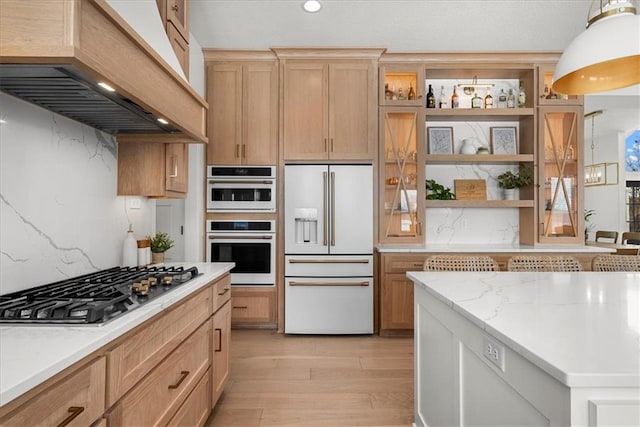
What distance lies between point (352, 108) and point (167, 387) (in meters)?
3.09

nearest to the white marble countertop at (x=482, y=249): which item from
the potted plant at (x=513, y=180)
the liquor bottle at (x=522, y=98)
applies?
the potted plant at (x=513, y=180)

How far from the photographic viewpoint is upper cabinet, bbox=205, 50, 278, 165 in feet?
12.4

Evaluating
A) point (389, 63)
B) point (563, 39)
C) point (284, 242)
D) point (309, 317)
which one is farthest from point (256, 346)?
point (563, 39)

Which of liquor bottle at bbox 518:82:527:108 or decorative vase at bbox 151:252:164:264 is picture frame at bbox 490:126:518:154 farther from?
decorative vase at bbox 151:252:164:264

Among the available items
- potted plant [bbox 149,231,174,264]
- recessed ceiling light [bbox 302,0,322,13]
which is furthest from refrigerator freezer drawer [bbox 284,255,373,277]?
recessed ceiling light [bbox 302,0,322,13]

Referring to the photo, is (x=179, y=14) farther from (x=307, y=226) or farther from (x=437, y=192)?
(x=437, y=192)

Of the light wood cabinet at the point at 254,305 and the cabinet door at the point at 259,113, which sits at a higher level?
the cabinet door at the point at 259,113

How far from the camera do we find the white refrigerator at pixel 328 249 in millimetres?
3588

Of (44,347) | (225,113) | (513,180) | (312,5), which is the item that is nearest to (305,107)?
(225,113)

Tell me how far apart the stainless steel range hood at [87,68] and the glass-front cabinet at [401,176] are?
2.35 meters

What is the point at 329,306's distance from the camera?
3592 mm

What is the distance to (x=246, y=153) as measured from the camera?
379cm

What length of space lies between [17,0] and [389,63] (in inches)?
134

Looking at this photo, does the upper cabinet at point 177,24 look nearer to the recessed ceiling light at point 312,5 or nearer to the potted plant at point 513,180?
the recessed ceiling light at point 312,5
